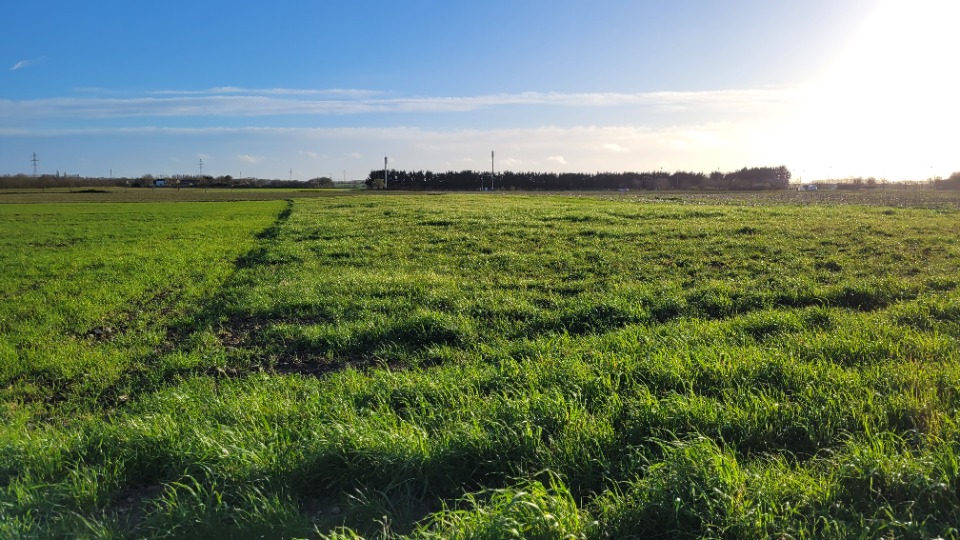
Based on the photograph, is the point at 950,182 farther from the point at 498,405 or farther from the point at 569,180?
the point at 498,405

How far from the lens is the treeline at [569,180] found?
11006 centimetres

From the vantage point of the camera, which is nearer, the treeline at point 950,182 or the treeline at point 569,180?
the treeline at point 950,182

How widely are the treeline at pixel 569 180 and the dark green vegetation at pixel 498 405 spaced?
10618 centimetres

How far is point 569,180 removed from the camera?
118562mm

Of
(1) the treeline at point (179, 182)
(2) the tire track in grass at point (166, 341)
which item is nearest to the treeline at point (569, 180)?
(1) the treeline at point (179, 182)

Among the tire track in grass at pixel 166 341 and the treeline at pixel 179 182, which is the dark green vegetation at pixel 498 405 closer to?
the tire track in grass at pixel 166 341

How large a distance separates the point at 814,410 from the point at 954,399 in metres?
1.23

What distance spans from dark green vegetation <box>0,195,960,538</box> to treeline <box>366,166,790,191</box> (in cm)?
10618

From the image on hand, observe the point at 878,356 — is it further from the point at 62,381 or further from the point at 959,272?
the point at 62,381

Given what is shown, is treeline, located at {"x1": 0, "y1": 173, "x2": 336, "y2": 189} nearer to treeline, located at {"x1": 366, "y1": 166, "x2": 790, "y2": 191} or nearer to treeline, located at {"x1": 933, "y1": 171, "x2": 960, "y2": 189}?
treeline, located at {"x1": 366, "y1": 166, "x2": 790, "y2": 191}

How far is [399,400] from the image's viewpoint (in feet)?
17.4

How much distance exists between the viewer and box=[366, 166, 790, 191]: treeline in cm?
11006

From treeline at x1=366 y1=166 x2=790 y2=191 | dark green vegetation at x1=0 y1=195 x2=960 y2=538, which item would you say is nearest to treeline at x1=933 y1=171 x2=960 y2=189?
treeline at x1=366 y1=166 x2=790 y2=191

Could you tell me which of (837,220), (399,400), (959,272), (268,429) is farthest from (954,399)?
(837,220)
